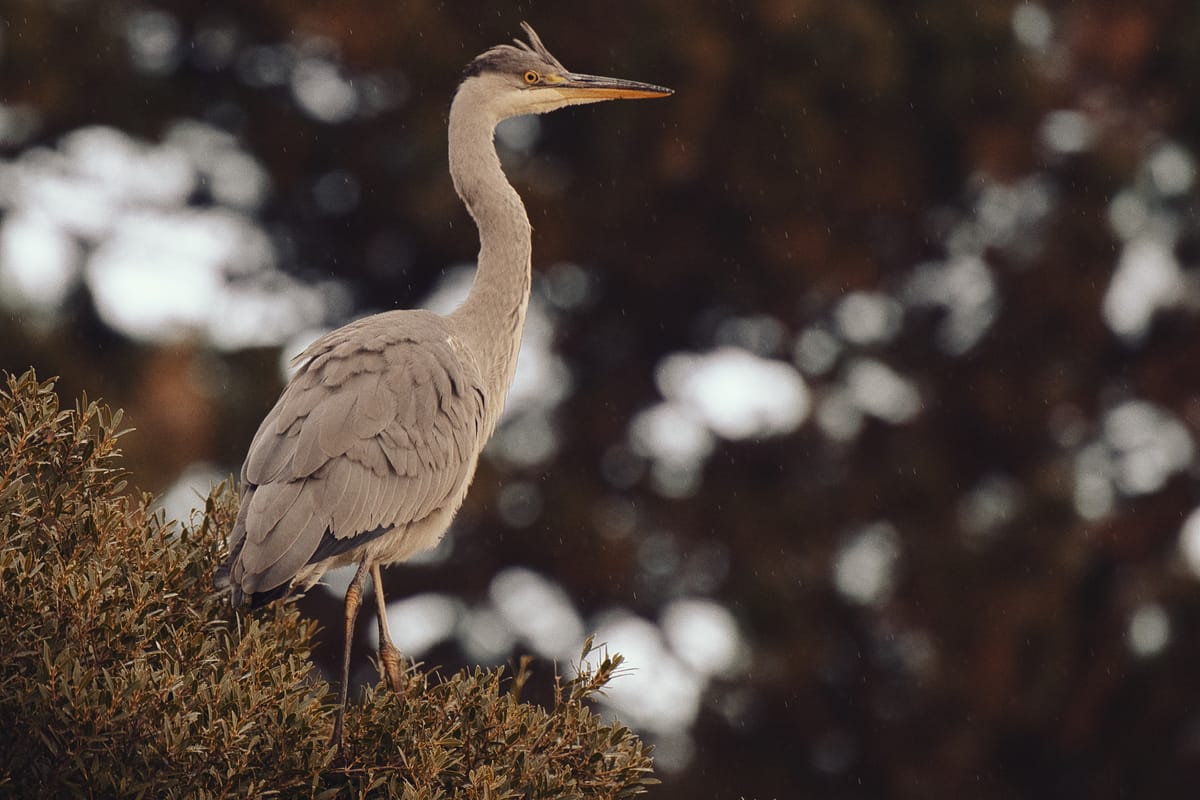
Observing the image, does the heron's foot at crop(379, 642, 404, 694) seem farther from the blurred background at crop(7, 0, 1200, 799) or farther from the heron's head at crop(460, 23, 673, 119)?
the blurred background at crop(7, 0, 1200, 799)

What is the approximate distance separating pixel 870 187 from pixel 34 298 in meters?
4.36

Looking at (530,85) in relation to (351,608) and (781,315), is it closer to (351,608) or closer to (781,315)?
(351,608)

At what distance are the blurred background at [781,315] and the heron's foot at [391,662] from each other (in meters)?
4.35

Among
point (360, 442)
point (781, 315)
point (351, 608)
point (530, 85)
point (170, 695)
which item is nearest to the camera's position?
Result: point (170, 695)

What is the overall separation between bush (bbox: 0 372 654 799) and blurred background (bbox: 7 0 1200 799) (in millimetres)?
4949

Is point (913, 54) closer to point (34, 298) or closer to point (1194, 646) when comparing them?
point (1194, 646)

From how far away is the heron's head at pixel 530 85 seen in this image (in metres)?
5.18

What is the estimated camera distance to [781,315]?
8930mm

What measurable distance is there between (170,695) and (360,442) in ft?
4.17

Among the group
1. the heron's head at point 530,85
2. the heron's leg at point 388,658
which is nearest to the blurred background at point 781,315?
the heron's head at point 530,85

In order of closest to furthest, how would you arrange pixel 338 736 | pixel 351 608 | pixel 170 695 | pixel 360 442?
pixel 170 695 < pixel 338 736 < pixel 351 608 < pixel 360 442

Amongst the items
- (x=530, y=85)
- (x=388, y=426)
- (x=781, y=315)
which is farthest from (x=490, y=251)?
(x=781, y=315)

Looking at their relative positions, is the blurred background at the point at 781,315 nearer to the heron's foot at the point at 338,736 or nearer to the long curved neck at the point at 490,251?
the long curved neck at the point at 490,251

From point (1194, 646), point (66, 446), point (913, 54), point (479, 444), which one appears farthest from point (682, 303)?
point (66, 446)
